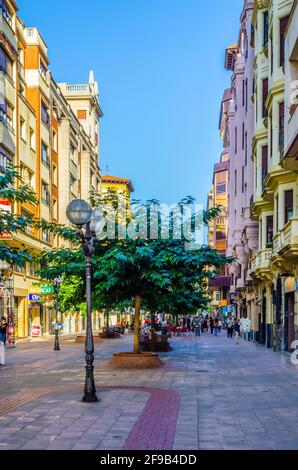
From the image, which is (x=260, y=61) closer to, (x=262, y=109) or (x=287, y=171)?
(x=262, y=109)

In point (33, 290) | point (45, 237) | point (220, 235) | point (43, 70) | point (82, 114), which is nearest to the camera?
point (33, 290)

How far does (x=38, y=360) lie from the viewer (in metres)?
25.7

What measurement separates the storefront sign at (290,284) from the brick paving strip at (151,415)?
13097 mm

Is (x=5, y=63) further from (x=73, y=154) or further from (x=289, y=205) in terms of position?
(x=73, y=154)

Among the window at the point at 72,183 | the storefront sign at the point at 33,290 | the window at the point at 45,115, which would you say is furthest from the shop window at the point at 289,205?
the window at the point at 72,183

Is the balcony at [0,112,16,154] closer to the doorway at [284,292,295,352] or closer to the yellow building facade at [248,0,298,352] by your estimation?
the yellow building facade at [248,0,298,352]

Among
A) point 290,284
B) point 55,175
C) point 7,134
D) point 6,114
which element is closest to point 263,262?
point 290,284

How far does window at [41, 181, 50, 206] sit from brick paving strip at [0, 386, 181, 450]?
39.5m

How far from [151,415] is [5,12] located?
1422 inches

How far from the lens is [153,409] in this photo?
12.0m

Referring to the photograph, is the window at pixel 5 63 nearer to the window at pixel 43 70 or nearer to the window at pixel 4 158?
the window at pixel 4 158

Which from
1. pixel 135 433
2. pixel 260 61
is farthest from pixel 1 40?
pixel 135 433

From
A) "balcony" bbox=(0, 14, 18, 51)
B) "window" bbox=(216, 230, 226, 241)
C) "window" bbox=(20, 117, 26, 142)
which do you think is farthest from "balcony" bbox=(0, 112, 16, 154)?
"window" bbox=(216, 230, 226, 241)

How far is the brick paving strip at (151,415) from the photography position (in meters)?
8.90
